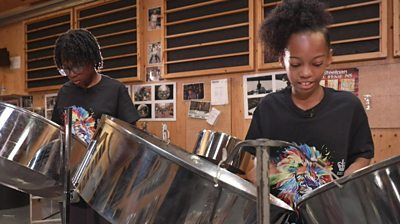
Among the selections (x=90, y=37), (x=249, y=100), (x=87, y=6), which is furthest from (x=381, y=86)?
(x=87, y=6)

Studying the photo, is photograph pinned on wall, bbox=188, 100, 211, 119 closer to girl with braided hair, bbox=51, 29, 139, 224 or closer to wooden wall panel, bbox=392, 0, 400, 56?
wooden wall panel, bbox=392, 0, 400, 56

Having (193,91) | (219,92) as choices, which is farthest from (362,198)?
(193,91)

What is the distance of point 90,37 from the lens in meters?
1.60

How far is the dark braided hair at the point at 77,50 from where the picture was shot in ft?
4.83

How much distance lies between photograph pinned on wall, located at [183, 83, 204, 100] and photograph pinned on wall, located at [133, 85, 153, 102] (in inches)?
12.5

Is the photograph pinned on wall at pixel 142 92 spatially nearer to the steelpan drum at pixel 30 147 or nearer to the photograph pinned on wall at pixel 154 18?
the photograph pinned on wall at pixel 154 18

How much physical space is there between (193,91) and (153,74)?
1.31ft

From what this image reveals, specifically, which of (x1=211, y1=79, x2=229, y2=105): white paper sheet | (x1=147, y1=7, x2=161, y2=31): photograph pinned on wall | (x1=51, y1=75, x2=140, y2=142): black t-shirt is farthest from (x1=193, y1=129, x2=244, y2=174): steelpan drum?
(x1=147, y1=7, x2=161, y2=31): photograph pinned on wall


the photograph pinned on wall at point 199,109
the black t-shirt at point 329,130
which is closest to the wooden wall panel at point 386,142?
the photograph pinned on wall at point 199,109

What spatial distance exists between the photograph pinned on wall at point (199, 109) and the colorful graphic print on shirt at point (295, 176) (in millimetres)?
1953

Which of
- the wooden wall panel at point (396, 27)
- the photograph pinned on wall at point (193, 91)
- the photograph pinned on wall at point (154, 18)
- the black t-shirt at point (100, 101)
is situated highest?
the photograph pinned on wall at point (154, 18)

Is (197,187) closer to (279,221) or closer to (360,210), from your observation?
(279,221)

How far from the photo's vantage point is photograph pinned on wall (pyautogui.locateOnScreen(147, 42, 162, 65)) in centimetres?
309

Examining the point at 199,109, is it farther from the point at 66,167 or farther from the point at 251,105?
the point at 66,167
